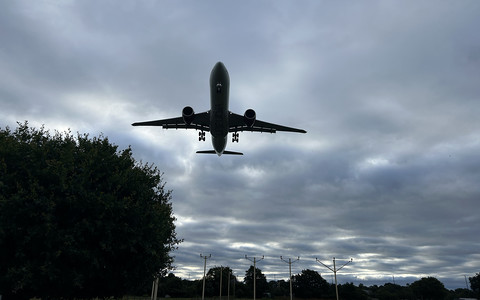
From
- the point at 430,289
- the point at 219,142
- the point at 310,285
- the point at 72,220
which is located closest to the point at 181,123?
the point at 219,142

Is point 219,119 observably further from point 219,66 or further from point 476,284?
point 476,284

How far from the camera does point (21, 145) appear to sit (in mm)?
19250

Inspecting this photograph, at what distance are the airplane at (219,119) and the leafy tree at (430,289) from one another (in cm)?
12464

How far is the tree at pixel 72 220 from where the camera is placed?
17.0 m

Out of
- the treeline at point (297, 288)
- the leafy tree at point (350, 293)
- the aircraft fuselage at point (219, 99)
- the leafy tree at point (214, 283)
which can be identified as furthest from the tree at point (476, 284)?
the aircraft fuselage at point (219, 99)

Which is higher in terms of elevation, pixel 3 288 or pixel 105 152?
pixel 105 152

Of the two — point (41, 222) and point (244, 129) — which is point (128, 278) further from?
point (244, 129)

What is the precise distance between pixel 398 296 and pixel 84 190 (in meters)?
149

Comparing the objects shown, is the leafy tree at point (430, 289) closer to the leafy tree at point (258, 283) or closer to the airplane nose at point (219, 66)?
the leafy tree at point (258, 283)

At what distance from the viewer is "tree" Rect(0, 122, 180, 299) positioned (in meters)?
17.0

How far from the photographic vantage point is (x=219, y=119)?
103 ft

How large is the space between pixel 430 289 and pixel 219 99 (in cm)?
13709

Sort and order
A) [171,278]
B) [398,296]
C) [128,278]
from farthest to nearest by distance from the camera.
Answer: [398,296] → [171,278] → [128,278]

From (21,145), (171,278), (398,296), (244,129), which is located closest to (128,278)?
(21,145)
